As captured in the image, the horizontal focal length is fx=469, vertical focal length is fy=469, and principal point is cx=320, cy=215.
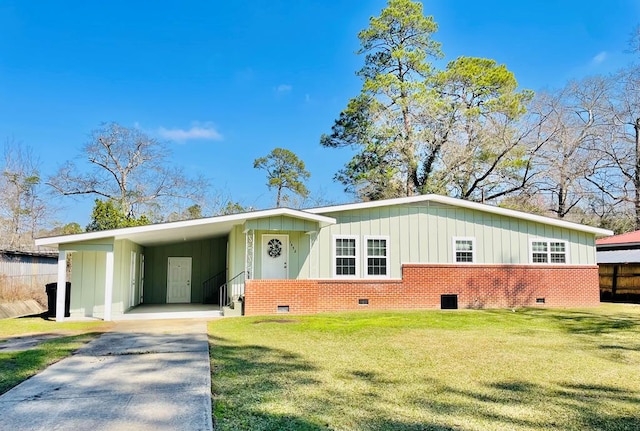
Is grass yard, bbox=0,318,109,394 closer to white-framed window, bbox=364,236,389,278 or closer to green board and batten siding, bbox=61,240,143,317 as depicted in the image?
green board and batten siding, bbox=61,240,143,317

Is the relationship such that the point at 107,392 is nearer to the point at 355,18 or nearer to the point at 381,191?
the point at 381,191

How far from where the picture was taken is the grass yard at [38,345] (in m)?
5.88

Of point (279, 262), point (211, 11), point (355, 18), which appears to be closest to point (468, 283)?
point (279, 262)

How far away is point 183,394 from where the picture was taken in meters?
4.75

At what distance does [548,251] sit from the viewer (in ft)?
53.3

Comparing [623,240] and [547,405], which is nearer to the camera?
→ [547,405]

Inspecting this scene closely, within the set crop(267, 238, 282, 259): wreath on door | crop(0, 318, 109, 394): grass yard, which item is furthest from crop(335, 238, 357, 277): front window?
crop(0, 318, 109, 394): grass yard

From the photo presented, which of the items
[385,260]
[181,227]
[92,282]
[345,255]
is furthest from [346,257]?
[92,282]

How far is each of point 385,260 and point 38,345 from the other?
32.9 ft

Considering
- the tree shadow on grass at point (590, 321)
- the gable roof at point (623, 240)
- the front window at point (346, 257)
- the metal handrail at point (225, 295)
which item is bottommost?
the tree shadow on grass at point (590, 321)

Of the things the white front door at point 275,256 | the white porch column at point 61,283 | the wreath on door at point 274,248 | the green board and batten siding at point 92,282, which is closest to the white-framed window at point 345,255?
the white front door at point 275,256

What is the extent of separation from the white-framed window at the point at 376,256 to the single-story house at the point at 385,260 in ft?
0.11

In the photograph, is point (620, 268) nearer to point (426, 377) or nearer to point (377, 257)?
point (377, 257)

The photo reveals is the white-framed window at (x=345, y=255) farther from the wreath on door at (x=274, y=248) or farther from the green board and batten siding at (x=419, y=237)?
the wreath on door at (x=274, y=248)
